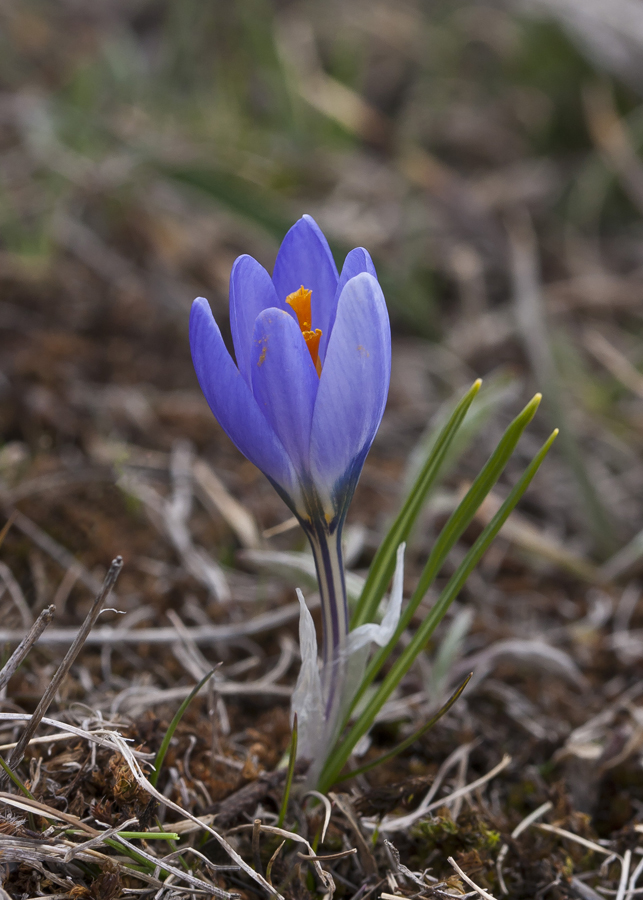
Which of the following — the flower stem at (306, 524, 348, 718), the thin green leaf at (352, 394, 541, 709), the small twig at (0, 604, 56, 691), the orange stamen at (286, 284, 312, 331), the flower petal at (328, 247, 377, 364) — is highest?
the flower petal at (328, 247, 377, 364)

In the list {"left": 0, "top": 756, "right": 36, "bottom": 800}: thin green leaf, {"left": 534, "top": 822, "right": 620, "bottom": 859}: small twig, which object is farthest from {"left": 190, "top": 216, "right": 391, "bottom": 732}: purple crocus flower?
{"left": 534, "top": 822, "right": 620, "bottom": 859}: small twig

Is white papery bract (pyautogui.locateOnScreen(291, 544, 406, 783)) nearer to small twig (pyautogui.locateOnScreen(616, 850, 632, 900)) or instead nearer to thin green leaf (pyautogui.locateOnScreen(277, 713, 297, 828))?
thin green leaf (pyautogui.locateOnScreen(277, 713, 297, 828))

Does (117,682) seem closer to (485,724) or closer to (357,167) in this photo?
(485,724)

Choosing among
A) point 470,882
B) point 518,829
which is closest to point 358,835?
point 470,882

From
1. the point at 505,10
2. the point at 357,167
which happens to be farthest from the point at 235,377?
the point at 505,10

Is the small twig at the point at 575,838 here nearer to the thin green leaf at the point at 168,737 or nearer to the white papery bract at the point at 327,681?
the white papery bract at the point at 327,681

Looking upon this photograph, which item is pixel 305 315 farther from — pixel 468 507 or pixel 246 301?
pixel 468 507
